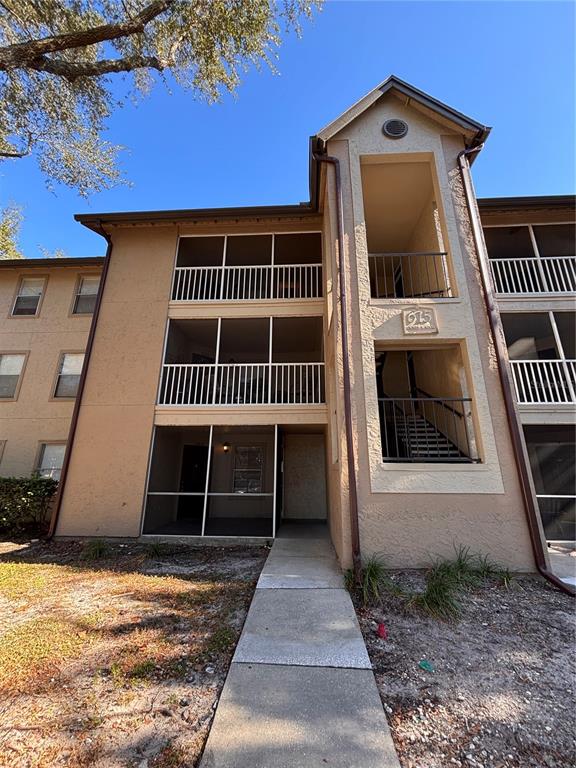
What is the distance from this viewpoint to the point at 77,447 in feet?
26.1

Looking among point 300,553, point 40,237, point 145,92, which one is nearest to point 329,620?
point 300,553

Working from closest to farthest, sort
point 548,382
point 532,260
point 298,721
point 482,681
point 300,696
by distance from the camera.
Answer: point 298,721 → point 300,696 → point 482,681 → point 548,382 → point 532,260

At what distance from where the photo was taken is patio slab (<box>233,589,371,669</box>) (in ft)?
9.64

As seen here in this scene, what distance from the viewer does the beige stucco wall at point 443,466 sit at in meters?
5.05

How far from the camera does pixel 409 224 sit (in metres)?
9.18

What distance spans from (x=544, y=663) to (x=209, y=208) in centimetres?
1054

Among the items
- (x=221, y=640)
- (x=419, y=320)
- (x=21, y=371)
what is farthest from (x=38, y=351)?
(x=419, y=320)

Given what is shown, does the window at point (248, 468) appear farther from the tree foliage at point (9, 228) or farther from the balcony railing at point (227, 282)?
the tree foliage at point (9, 228)

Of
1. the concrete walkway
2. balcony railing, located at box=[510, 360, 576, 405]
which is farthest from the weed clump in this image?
balcony railing, located at box=[510, 360, 576, 405]

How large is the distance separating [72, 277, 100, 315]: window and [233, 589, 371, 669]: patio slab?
10.5 meters

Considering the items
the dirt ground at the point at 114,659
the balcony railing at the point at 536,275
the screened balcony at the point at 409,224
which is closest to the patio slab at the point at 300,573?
the dirt ground at the point at 114,659

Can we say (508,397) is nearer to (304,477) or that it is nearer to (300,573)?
(300,573)

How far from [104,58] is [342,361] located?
34.1ft

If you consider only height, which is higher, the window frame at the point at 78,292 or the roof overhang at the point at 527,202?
the roof overhang at the point at 527,202
